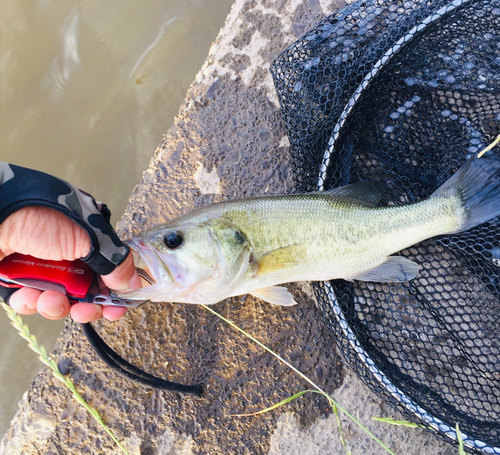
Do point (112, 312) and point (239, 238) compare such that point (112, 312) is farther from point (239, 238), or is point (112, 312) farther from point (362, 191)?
point (362, 191)

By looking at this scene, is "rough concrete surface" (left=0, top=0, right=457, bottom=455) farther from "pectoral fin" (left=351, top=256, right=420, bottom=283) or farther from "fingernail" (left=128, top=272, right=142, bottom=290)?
"fingernail" (left=128, top=272, right=142, bottom=290)

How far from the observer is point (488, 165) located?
6.79 ft

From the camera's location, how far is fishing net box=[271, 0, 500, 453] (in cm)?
210

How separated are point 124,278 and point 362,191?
138 centimetres

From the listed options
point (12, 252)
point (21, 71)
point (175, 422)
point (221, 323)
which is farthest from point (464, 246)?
point (21, 71)

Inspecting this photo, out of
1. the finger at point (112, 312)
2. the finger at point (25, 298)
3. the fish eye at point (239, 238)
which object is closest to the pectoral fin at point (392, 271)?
the fish eye at point (239, 238)

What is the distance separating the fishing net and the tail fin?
0.22 metres

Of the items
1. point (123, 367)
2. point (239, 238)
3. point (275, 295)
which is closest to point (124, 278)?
point (239, 238)

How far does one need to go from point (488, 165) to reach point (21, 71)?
411 centimetres

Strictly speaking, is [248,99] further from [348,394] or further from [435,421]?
[435,421]

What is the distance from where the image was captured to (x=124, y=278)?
5.83 ft

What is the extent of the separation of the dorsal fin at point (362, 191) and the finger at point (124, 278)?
1.12 metres

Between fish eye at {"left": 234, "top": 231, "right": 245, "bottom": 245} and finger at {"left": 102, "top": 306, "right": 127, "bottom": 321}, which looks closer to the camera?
fish eye at {"left": 234, "top": 231, "right": 245, "bottom": 245}

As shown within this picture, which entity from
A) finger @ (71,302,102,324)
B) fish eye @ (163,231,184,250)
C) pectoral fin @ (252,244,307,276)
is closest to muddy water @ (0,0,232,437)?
finger @ (71,302,102,324)
